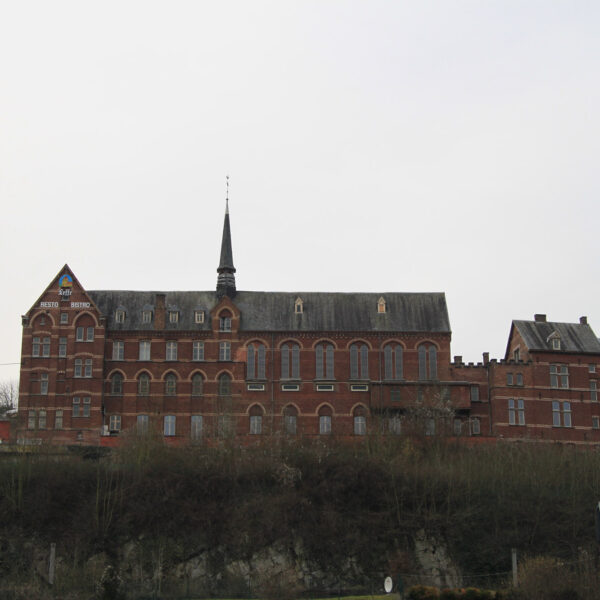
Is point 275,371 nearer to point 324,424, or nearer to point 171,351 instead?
point 324,424

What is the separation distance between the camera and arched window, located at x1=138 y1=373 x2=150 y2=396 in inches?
2881

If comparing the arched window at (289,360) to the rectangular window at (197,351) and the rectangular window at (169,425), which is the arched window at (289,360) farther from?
the rectangular window at (169,425)

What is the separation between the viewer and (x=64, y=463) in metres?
58.4

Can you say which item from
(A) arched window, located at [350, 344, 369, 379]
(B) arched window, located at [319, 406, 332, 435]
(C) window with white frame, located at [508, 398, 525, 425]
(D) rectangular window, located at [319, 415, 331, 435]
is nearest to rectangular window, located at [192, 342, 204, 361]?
(B) arched window, located at [319, 406, 332, 435]

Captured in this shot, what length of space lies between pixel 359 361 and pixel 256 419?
8780 mm

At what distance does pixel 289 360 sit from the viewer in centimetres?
7475

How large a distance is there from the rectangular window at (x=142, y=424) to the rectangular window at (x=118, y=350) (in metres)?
4.74

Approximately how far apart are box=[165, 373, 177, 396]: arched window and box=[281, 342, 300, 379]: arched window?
7895mm

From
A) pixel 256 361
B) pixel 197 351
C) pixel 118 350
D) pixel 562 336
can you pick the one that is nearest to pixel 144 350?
pixel 118 350

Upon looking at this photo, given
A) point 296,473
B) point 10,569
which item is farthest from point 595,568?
point 10,569

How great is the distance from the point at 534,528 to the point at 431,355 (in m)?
21.6

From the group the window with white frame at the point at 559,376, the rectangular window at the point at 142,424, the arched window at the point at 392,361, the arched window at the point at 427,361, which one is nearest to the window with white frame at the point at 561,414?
the window with white frame at the point at 559,376

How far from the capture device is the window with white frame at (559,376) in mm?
73812

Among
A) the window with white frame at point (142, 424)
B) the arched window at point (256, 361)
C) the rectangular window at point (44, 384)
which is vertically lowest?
the window with white frame at point (142, 424)
